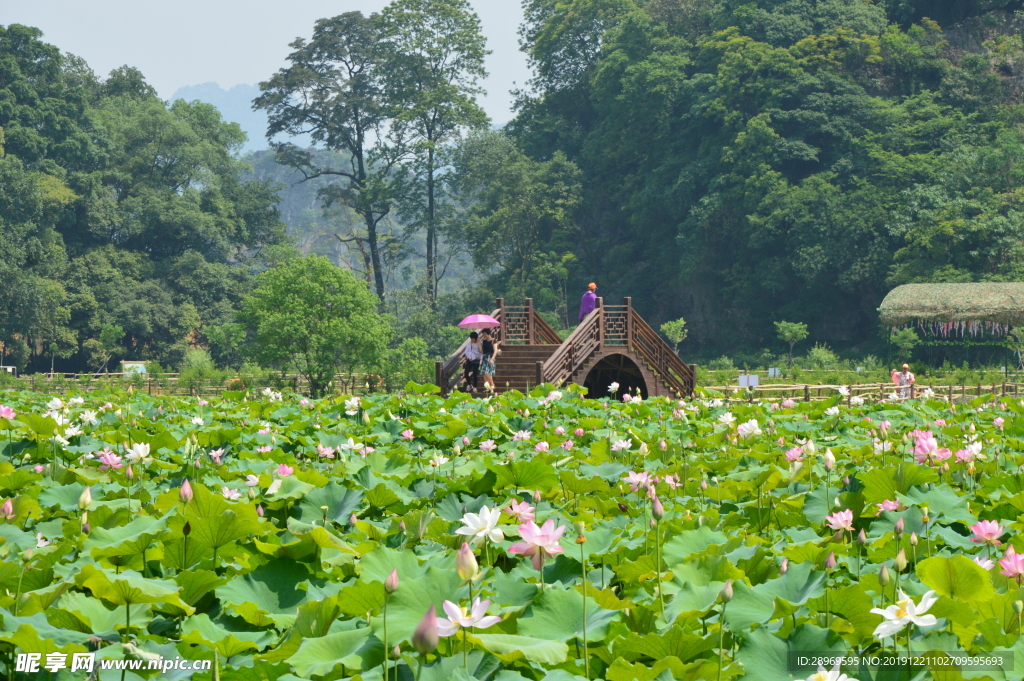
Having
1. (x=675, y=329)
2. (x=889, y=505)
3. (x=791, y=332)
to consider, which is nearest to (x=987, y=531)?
(x=889, y=505)

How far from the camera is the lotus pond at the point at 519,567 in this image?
5.07ft

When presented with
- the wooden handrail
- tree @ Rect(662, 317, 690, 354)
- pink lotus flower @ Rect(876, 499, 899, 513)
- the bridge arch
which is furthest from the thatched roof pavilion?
pink lotus flower @ Rect(876, 499, 899, 513)

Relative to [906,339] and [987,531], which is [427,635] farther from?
[906,339]

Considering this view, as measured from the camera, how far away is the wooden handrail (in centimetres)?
1500

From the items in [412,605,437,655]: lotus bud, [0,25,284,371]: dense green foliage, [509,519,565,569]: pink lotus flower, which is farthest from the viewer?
[0,25,284,371]: dense green foliage

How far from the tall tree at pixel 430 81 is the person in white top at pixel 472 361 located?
1206 inches

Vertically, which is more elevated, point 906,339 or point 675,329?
point 675,329

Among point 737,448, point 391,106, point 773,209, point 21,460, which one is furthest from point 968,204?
point 21,460

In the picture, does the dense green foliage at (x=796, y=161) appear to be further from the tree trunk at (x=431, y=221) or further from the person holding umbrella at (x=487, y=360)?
the person holding umbrella at (x=487, y=360)

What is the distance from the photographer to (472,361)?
1475 centimetres

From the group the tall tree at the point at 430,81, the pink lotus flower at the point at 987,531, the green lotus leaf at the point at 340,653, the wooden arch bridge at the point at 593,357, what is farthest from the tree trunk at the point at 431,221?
the green lotus leaf at the point at 340,653

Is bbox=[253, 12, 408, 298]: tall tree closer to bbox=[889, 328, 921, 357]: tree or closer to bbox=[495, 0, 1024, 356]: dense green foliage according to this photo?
bbox=[495, 0, 1024, 356]: dense green foliage

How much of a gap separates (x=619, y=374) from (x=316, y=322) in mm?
9065

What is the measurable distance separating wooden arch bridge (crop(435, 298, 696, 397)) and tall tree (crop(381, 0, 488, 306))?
89.0ft
